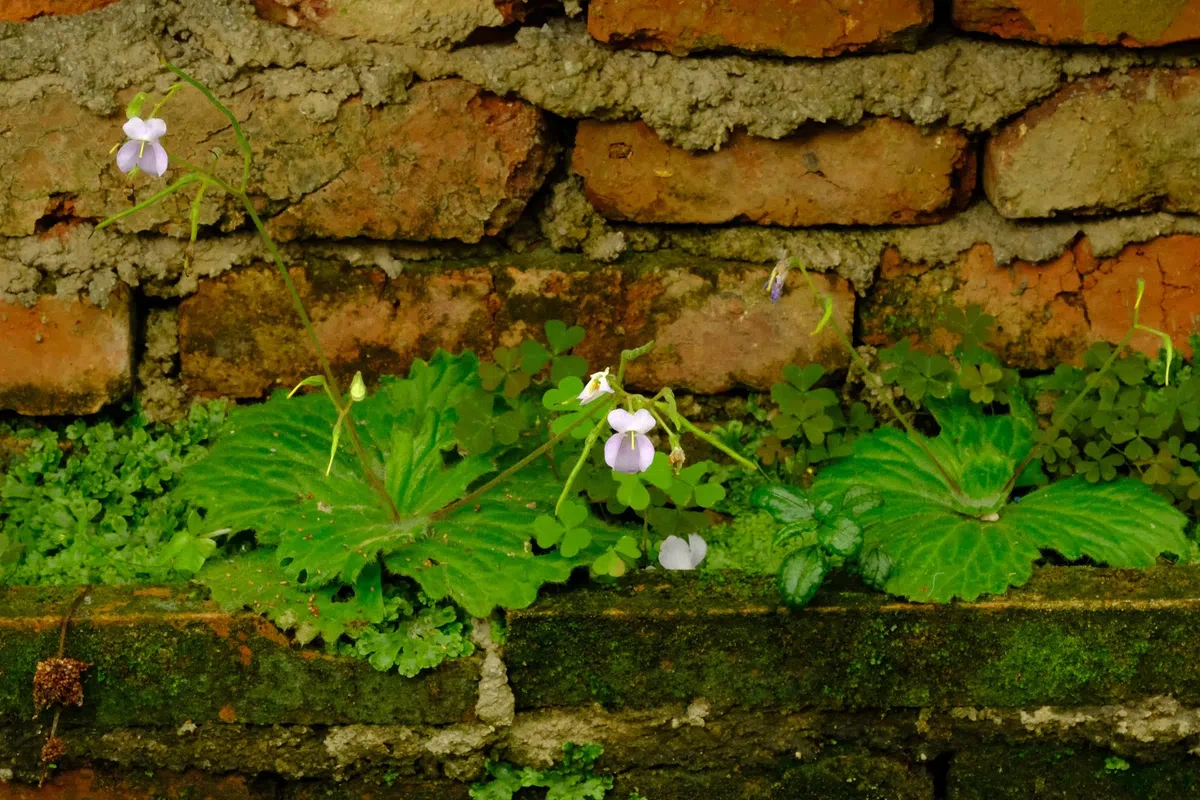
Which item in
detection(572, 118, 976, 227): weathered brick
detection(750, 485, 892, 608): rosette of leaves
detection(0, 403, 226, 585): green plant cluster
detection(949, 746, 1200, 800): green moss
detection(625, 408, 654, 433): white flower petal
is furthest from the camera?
detection(572, 118, 976, 227): weathered brick

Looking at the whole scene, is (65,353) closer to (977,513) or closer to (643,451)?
(643,451)

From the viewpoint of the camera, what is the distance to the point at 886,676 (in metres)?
1.73

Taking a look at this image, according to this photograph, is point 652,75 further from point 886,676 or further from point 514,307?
point 886,676

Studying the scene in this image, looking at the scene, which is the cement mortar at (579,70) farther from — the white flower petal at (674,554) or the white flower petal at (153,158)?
the white flower petal at (674,554)

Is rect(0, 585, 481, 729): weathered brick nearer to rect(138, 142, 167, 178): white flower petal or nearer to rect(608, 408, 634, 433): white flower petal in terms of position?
rect(608, 408, 634, 433): white flower petal

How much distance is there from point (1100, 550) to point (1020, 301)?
0.47m

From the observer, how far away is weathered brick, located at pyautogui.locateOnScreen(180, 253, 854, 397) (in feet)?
6.88

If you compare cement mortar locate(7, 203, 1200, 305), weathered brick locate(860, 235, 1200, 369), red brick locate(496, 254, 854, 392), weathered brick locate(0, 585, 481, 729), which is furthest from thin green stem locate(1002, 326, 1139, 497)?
weathered brick locate(0, 585, 481, 729)

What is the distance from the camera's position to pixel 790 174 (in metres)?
2.04

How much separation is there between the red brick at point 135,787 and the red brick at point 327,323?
27.2 inches

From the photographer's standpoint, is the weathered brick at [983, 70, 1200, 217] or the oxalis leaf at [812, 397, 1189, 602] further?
the weathered brick at [983, 70, 1200, 217]

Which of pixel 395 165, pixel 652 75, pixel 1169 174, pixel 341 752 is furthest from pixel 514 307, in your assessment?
pixel 1169 174

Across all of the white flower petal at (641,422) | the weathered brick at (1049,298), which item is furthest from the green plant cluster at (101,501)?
the weathered brick at (1049,298)

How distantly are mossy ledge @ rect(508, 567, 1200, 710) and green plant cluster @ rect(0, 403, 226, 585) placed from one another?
63cm
